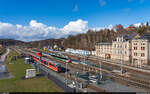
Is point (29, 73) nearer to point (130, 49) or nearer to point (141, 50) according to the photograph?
point (130, 49)

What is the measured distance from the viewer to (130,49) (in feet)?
165

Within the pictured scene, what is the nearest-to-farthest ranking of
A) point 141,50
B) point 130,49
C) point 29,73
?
point 29,73 → point 141,50 → point 130,49

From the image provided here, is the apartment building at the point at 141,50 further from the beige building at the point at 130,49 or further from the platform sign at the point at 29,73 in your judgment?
the platform sign at the point at 29,73

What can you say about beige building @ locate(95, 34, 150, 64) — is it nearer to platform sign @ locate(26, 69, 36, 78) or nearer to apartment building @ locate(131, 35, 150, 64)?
apartment building @ locate(131, 35, 150, 64)

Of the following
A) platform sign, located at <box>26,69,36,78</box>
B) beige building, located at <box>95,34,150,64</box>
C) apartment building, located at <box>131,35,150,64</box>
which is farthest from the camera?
beige building, located at <box>95,34,150,64</box>

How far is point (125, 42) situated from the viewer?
52156mm

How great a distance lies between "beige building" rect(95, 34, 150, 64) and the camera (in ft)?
147

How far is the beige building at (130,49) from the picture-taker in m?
44.9

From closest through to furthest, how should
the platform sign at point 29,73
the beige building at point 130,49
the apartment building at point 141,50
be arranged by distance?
the platform sign at point 29,73 → the apartment building at point 141,50 → the beige building at point 130,49

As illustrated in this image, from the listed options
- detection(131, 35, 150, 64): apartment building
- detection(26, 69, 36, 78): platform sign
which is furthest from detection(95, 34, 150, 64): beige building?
detection(26, 69, 36, 78): platform sign

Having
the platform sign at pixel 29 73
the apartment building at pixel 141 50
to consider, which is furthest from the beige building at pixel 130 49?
the platform sign at pixel 29 73

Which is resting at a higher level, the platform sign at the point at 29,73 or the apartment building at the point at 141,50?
the apartment building at the point at 141,50

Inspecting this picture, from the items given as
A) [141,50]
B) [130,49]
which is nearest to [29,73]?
[130,49]

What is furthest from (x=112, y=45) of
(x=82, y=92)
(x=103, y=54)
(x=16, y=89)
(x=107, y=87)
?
(x=16, y=89)
